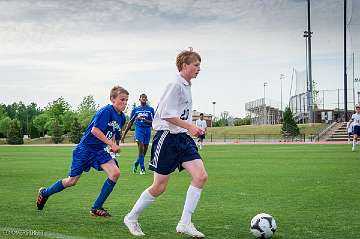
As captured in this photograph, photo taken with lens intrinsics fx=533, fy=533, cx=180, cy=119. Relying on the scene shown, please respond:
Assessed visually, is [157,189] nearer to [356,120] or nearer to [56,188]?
[56,188]

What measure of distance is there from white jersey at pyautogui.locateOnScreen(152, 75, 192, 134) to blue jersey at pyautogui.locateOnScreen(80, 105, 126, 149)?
4.26ft

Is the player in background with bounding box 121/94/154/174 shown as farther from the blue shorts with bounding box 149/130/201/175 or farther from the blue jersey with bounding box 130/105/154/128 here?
the blue shorts with bounding box 149/130/201/175

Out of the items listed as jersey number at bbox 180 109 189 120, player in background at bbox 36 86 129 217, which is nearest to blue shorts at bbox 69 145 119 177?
player in background at bbox 36 86 129 217

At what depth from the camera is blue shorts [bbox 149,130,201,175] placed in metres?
6.19

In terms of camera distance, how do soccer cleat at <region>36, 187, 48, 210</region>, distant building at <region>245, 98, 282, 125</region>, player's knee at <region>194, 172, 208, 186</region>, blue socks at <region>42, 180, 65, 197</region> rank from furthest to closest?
distant building at <region>245, 98, 282, 125</region> → soccer cleat at <region>36, 187, 48, 210</region> → blue socks at <region>42, 180, 65, 197</region> → player's knee at <region>194, 172, 208, 186</region>

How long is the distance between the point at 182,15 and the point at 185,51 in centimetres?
3301

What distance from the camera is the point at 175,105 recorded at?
6.19 m

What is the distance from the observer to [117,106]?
765 cm

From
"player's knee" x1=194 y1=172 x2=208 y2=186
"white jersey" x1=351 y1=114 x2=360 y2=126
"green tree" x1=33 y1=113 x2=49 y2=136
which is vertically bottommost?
"player's knee" x1=194 y1=172 x2=208 y2=186

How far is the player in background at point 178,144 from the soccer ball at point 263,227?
1.97ft

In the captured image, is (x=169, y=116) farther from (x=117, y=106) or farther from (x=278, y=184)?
(x=278, y=184)

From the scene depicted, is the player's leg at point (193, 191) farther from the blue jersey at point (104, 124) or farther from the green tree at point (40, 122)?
the green tree at point (40, 122)

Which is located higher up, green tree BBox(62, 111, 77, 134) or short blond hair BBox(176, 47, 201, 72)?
green tree BBox(62, 111, 77, 134)

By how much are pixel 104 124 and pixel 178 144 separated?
165 centimetres
